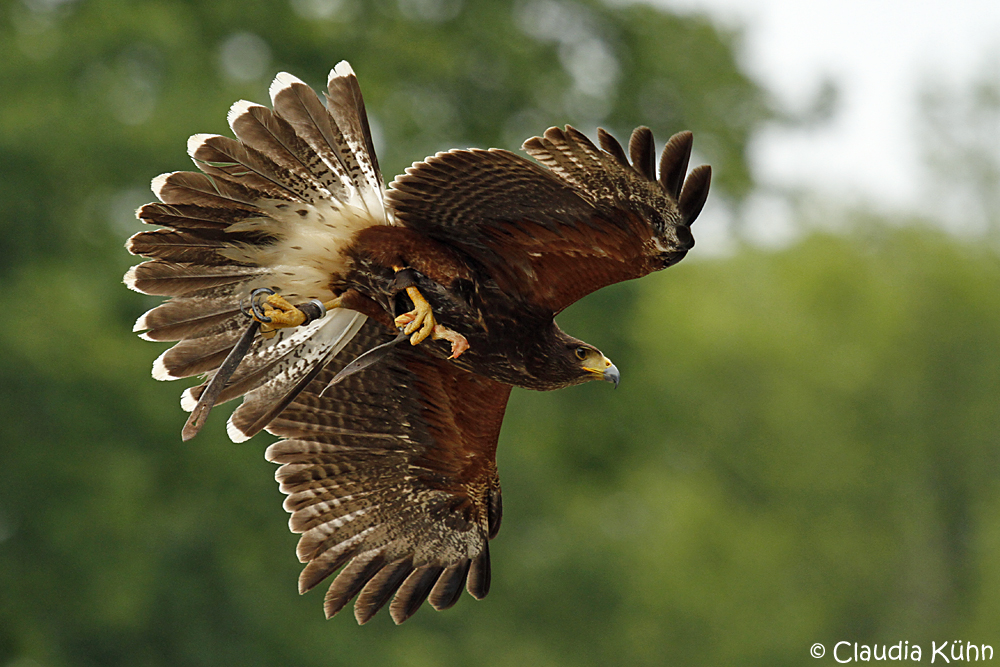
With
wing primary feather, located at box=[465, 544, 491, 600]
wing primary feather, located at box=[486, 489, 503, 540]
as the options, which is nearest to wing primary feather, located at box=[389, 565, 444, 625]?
wing primary feather, located at box=[465, 544, 491, 600]

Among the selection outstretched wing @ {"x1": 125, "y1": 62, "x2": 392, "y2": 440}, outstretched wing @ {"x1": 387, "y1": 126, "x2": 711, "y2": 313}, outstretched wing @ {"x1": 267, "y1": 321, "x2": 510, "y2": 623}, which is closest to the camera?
outstretched wing @ {"x1": 387, "y1": 126, "x2": 711, "y2": 313}

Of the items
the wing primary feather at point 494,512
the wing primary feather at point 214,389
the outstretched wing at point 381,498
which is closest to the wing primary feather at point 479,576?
the outstretched wing at point 381,498

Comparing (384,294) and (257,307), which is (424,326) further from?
(257,307)

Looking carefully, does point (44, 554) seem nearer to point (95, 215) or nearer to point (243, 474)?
point (243, 474)

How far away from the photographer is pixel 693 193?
5453mm

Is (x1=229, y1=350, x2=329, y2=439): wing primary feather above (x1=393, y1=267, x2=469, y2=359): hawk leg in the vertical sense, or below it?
below

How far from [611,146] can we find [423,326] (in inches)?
48.4

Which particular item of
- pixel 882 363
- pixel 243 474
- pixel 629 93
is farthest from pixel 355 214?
pixel 882 363

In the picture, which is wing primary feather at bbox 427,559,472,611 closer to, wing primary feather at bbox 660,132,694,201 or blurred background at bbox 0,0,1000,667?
wing primary feather at bbox 660,132,694,201

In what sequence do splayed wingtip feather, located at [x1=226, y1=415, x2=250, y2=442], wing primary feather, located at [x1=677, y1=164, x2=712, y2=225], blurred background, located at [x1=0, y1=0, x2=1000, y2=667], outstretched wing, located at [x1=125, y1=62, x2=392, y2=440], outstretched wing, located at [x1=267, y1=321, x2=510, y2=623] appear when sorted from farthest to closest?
blurred background, located at [x1=0, y1=0, x2=1000, y2=667] < outstretched wing, located at [x1=267, y1=321, x2=510, y2=623] < splayed wingtip feather, located at [x1=226, y1=415, x2=250, y2=442] < outstretched wing, located at [x1=125, y1=62, x2=392, y2=440] < wing primary feather, located at [x1=677, y1=164, x2=712, y2=225]

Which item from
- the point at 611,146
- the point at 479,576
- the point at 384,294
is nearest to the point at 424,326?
the point at 384,294

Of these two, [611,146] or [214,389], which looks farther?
[214,389]

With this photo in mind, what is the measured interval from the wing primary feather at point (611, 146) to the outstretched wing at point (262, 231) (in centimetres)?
107

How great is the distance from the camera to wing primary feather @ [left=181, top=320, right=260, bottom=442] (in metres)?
5.71
